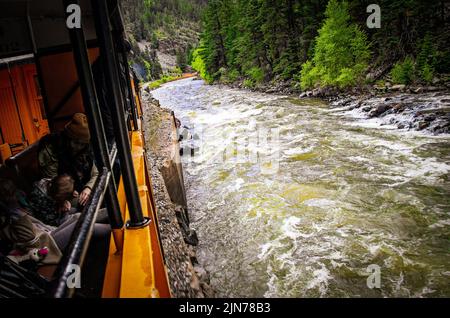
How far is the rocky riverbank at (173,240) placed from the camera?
11.4 ft

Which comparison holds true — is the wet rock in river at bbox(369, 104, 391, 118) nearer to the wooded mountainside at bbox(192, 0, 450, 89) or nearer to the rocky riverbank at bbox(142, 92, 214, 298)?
the wooded mountainside at bbox(192, 0, 450, 89)

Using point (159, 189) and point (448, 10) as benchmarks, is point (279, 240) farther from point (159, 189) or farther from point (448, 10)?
point (448, 10)

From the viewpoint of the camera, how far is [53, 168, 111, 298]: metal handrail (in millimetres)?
1380

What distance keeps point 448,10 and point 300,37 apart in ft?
42.0

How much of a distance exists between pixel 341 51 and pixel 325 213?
19354mm

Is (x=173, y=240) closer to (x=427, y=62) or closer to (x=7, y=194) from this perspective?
(x=7, y=194)

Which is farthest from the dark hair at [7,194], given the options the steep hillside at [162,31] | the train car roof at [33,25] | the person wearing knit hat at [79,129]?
the steep hillside at [162,31]

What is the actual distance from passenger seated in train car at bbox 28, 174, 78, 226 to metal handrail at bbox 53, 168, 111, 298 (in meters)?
1.21

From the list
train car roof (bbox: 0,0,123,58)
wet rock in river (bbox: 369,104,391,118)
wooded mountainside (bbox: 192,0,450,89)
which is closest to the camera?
train car roof (bbox: 0,0,123,58)

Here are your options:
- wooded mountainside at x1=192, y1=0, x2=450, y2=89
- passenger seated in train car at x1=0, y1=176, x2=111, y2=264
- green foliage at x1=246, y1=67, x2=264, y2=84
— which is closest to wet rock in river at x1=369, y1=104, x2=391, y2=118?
wooded mountainside at x1=192, y1=0, x2=450, y2=89

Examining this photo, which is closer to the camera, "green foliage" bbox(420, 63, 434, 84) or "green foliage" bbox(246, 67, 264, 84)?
"green foliage" bbox(420, 63, 434, 84)
